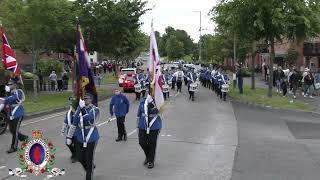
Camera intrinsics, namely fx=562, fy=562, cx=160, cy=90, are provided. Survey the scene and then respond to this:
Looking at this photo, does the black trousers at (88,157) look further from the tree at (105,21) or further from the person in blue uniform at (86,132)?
the tree at (105,21)

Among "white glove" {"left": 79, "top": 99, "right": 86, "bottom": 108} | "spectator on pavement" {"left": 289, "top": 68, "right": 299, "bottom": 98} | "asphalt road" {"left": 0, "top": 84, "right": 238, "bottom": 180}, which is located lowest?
"asphalt road" {"left": 0, "top": 84, "right": 238, "bottom": 180}

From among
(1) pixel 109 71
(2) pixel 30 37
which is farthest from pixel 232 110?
(1) pixel 109 71

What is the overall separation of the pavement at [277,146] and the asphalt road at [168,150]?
0.34 metres

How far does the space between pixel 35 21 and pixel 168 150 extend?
16225 millimetres

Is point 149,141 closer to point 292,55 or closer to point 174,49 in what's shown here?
point 292,55

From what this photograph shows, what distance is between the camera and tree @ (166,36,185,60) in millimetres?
103938

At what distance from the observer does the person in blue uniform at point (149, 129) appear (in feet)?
37.3

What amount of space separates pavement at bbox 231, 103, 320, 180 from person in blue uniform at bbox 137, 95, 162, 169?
5.60 feet

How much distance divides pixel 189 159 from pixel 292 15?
17.7 m

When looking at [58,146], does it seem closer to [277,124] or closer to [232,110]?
[277,124]

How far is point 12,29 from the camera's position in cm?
2902

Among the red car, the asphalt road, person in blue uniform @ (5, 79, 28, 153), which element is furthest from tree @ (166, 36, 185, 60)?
person in blue uniform @ (5, 79, 28, 153)

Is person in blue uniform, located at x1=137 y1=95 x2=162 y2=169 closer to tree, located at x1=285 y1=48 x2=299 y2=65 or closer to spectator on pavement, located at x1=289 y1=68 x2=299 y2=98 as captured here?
spectator on pavement, located at x1=289 y1=68 x2=299 y2=98

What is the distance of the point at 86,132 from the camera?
991 centimetres
